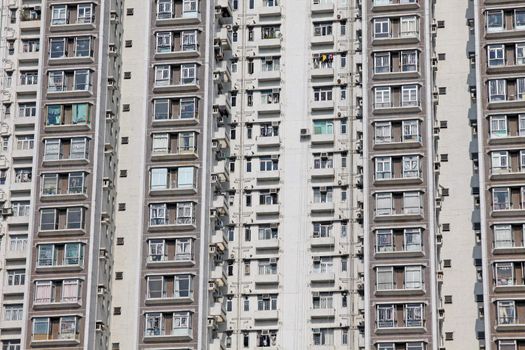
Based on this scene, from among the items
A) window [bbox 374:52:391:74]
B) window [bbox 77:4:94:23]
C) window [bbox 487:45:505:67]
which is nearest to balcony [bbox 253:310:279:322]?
window [bbox 374:52:391:74]

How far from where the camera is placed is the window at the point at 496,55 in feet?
Result: 317

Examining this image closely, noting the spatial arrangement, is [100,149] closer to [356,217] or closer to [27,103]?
[27,103]

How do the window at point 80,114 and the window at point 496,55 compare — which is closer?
the window at point 496,55

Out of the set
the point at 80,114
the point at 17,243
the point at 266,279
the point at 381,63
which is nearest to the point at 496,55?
the point at 381,63

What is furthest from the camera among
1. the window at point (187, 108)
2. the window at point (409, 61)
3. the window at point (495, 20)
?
the window at point (187, 108)

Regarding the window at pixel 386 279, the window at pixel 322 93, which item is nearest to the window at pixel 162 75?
the window at pixel 322 93

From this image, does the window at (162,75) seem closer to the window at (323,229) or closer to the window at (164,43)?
the window at (164,43)

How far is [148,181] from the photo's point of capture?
3875 inches

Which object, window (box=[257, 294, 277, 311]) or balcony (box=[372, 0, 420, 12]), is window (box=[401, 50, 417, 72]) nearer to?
balcony (box=[372, 0, 420, 12])

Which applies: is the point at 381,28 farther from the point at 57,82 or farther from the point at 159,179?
the point at 57,82

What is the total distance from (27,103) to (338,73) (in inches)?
815

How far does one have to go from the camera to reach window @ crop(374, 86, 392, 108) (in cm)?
9744

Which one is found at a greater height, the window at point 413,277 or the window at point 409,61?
the window at point 409,61

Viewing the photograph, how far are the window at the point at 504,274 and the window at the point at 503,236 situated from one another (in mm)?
1230
